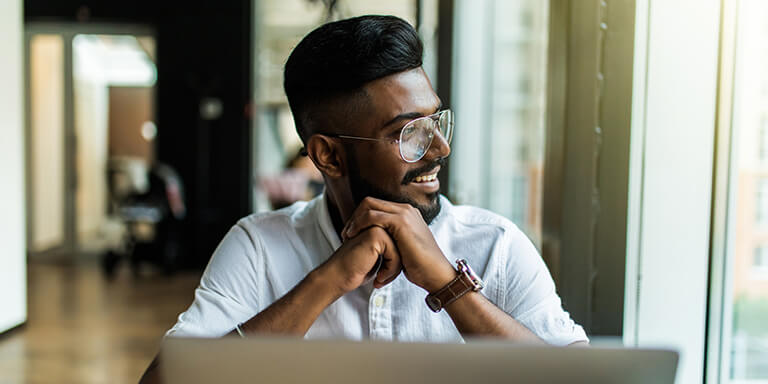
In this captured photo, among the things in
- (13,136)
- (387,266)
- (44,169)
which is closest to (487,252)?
(387,266)

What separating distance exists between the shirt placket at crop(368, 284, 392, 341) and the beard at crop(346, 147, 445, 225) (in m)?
0.17

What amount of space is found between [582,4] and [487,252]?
2.15ft

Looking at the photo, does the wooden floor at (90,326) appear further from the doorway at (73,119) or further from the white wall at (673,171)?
the white wall at (673,171)

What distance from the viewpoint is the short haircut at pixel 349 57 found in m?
1.31

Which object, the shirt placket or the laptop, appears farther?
the shirt placket

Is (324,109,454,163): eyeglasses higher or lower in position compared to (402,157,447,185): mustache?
higher

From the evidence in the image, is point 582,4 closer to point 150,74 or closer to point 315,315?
point 315,315

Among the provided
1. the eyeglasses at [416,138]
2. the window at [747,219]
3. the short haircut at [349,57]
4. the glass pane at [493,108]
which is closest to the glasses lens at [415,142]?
the eyeglasses at [416,138]

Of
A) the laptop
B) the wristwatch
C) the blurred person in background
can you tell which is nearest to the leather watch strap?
the wristwatch

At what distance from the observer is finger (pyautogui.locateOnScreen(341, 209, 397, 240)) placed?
1.18m

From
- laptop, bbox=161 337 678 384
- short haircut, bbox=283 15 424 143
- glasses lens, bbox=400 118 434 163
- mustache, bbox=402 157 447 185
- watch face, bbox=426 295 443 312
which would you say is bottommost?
watch face, bbox=426 295 443 312

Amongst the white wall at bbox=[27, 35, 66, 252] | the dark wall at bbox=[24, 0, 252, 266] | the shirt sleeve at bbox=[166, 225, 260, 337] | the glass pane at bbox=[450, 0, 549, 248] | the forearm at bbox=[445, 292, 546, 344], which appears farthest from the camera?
the white wall at bbox=[27, 35, 66, 252]

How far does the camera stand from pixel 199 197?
7.38m

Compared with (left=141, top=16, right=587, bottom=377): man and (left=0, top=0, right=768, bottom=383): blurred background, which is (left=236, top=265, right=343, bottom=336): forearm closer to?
(left=141, top=16, right=587, bottom=377): man
